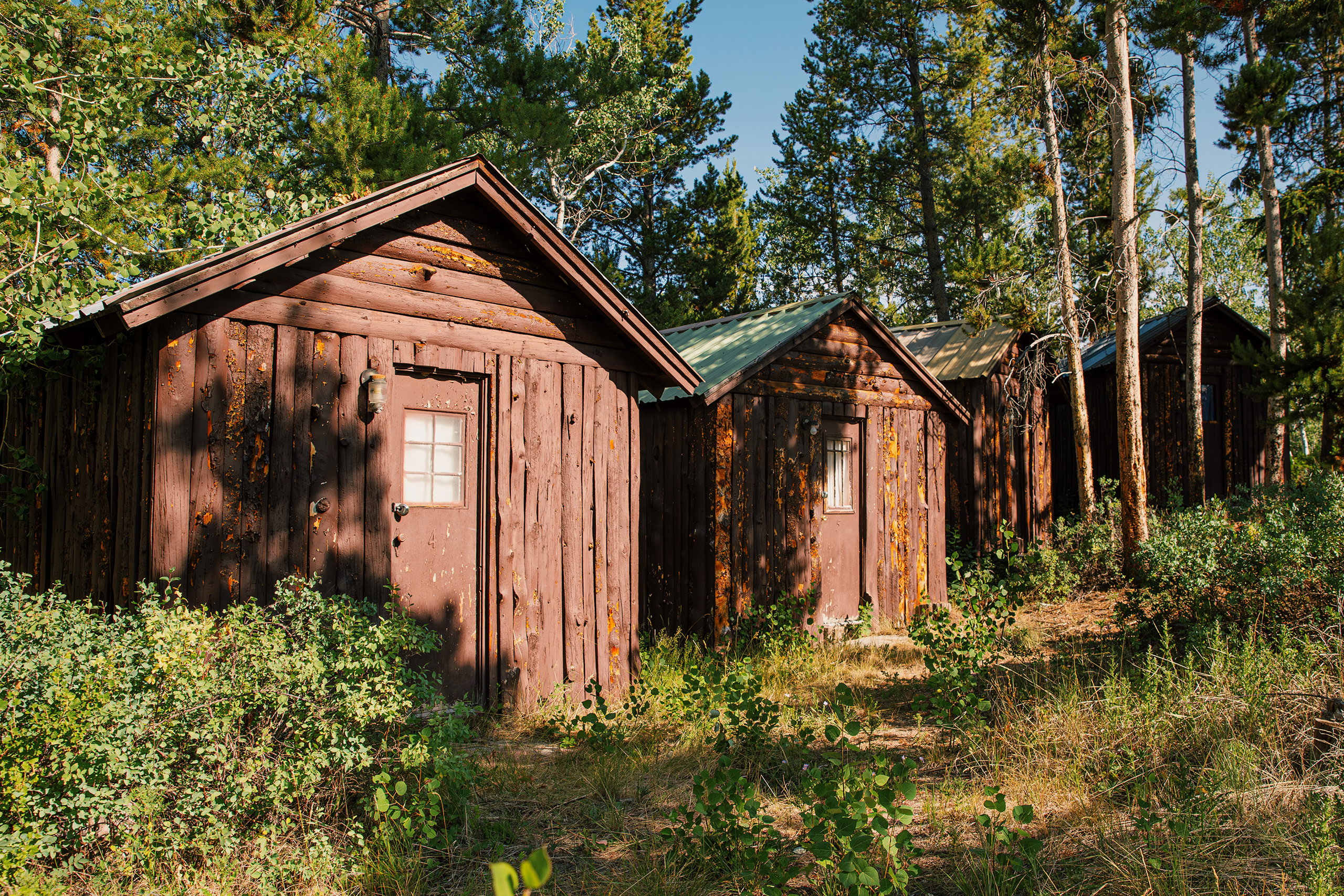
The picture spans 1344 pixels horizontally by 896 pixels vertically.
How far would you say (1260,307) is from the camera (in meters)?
38.2

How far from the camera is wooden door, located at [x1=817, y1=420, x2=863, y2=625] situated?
1012cm

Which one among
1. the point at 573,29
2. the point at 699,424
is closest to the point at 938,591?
the point at 699,424

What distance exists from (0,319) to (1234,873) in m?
8.53

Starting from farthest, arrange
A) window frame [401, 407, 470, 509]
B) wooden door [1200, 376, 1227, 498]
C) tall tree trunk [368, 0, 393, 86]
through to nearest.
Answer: tall tree trunk [368, 0, 393, 86] < wooden door [1200, 376, 1227, 498] < window frame [401, 407, 470, 509]

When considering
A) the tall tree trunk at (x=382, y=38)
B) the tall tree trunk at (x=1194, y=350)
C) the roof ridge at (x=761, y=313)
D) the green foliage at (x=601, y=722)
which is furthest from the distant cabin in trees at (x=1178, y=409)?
the tall tree trunk at (x=382, y=38)

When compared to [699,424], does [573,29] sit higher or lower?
higher

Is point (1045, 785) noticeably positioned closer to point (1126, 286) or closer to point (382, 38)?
point (1126, 286)

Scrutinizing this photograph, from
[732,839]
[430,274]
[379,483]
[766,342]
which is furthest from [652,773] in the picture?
[766,342]

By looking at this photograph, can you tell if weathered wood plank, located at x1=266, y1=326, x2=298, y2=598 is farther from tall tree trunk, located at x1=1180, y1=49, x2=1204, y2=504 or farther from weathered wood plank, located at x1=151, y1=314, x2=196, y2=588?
tall tree trunk, located at x1=1180, y1=49, x2=1204, y2=504

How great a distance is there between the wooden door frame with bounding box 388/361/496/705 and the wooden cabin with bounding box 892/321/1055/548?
9113 millimetres

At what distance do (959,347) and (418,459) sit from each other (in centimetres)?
1138

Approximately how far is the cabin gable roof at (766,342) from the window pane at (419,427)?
274cm

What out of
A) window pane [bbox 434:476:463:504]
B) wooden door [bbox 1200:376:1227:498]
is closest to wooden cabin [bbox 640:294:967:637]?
window pane [bbox 434:476:463:504]

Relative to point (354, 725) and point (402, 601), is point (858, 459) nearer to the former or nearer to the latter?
point (402, 601)
